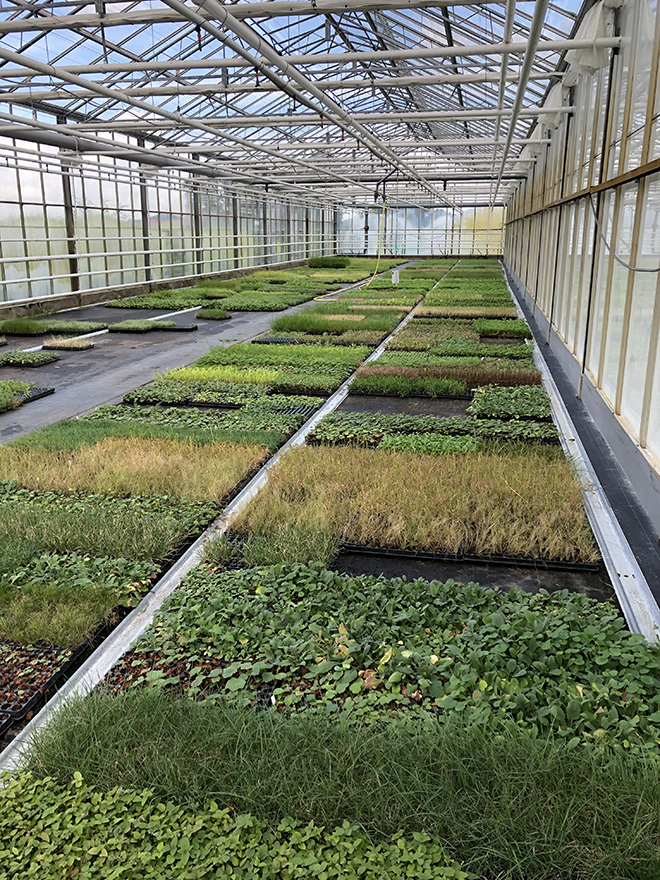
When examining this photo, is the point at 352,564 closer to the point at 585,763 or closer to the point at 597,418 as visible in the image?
the point at 585,763

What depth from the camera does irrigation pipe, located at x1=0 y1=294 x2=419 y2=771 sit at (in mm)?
3217

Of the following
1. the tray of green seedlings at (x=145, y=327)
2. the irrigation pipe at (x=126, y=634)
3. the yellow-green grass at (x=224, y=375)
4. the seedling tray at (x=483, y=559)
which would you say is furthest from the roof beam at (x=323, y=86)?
the seedling tray at (x=483, y=559)

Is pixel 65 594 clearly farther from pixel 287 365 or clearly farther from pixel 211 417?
pixel 287 365

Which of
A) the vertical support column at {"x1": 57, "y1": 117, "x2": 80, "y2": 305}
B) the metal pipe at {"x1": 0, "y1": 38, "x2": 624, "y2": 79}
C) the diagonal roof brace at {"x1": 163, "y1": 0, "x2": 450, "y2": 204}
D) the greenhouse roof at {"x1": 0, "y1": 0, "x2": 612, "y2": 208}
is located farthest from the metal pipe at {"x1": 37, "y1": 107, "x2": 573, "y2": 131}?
the vertical support column at {"x1": 57, "y1": 117, "x2": 80, "y2": 305}

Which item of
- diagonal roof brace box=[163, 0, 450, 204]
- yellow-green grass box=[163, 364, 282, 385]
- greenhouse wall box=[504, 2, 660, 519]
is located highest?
diagonal roof brace box=[163, 0, 450, 204]

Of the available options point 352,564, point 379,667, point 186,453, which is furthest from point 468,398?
point 379,667

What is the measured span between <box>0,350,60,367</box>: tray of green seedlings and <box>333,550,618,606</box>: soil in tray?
8755mm

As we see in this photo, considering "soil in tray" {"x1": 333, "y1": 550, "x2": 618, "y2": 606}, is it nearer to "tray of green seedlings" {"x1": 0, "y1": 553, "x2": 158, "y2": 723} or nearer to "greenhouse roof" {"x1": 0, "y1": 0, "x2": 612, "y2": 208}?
"tray of green seedlings" {"x1": 0, "y1": 553, "x2": 158, "y2": 723}

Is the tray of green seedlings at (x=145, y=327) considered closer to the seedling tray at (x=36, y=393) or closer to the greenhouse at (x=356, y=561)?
the greenhouse at (x=356, y=561)

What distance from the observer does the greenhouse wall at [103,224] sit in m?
17.6

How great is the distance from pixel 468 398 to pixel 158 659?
6594mm

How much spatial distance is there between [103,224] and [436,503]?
19.4 meters

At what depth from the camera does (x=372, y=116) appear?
1341cm

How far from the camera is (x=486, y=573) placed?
187 inches
